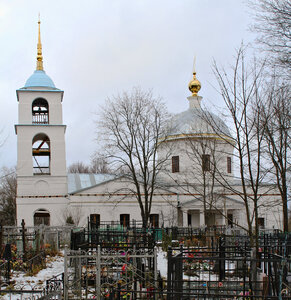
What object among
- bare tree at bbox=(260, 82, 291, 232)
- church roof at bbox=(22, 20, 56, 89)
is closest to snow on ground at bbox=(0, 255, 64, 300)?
bare tree at bbox=(260, 82, 291, 232)

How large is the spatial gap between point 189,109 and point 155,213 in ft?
35.1

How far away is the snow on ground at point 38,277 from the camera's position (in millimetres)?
13484

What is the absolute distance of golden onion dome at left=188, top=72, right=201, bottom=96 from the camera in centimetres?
4053

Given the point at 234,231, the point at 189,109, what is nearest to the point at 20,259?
the point at 234,231

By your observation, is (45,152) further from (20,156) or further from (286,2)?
(286,2)

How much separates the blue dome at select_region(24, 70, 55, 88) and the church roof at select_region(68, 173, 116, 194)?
8.48m

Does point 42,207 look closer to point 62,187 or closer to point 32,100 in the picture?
point 62,187

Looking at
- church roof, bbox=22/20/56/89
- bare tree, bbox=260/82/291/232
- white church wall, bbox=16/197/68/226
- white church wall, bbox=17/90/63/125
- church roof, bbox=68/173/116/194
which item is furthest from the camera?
church roof, bbox=68/173/116/194

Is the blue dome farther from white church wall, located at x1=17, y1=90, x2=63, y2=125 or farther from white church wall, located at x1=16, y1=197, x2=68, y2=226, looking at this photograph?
white church wall, located at x1=16, y1=197, x2=68, y2=226

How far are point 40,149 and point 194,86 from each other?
15.3 meters

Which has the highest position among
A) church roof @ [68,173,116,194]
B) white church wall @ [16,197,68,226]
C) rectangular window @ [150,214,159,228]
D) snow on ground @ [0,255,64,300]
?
church roof @ [68,173,116,194]

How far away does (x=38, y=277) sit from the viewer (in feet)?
52.0

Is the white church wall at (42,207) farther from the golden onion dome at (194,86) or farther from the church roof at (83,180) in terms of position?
the golden onion dome at (194,86)

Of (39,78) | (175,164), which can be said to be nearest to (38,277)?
(39,78)
